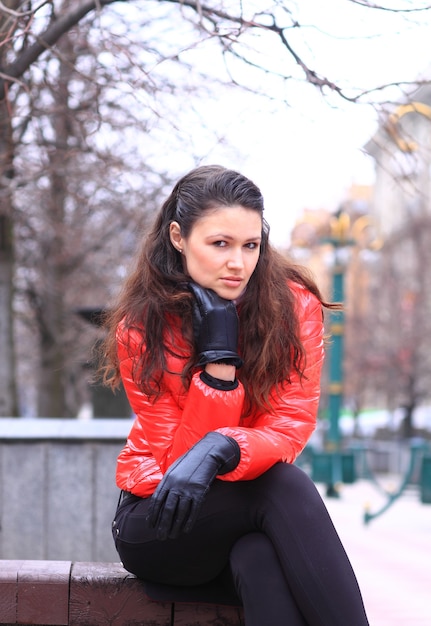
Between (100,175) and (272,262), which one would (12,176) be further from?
(272,262)

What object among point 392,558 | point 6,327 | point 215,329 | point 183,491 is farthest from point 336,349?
point 183,491

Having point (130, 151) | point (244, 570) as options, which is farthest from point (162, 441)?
point (130, 151)

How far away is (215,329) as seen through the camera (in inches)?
103

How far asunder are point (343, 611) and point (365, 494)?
14369 mm

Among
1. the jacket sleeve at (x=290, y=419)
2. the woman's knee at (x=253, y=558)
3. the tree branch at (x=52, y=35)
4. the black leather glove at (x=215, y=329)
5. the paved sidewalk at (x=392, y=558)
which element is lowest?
the paved sidewalk at (x=392, y=558)

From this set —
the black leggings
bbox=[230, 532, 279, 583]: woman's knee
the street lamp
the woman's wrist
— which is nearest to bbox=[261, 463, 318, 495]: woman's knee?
the black leggings

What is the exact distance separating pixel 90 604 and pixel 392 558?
18.4 ft

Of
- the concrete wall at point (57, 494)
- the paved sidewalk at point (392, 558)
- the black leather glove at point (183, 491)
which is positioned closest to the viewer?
the black leather glove at point (183, 491)

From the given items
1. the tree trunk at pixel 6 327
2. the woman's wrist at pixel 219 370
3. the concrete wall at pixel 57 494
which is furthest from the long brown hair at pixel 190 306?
the tree trunk at pixel 6 327

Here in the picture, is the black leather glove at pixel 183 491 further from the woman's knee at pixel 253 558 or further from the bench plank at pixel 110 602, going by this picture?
the bench plank at pixel 110 602

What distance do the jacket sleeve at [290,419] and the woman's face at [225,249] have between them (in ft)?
0.80

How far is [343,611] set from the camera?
2330mm

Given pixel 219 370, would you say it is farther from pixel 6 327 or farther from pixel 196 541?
Answer: pixel 6 327

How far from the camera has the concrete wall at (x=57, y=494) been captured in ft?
18.9
